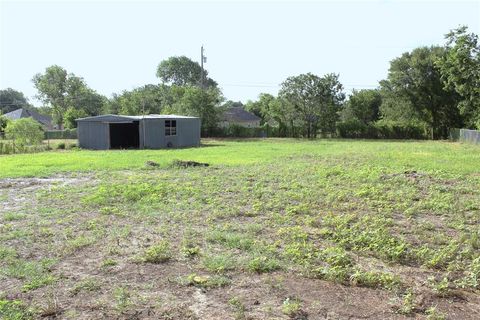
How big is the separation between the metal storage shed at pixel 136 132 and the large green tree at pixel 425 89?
17.5 metres

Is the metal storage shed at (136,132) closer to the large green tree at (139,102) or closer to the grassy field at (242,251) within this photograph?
the large green tree at (139,102)

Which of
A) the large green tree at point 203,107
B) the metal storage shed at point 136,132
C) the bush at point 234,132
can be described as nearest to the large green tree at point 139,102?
the large green tree at point 203,107

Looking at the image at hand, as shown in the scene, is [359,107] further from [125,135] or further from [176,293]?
[176,293]

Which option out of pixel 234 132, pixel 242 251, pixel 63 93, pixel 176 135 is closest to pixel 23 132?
pixel 176 135

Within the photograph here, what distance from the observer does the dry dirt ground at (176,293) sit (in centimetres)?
334

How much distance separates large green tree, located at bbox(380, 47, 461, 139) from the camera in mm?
34625

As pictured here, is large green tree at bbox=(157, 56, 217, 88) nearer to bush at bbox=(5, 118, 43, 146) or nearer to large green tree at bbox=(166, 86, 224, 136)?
large green tree at bbox=(166, 86, 224, 136)

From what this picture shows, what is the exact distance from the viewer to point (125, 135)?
2806 cm

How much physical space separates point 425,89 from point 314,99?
28.4 feet

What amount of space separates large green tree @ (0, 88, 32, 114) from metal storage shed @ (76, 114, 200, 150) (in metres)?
51.9

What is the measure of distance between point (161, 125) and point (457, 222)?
22.1 m

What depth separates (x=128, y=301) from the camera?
352 centimetres

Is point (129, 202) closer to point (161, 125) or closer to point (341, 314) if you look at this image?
point (341, 314)

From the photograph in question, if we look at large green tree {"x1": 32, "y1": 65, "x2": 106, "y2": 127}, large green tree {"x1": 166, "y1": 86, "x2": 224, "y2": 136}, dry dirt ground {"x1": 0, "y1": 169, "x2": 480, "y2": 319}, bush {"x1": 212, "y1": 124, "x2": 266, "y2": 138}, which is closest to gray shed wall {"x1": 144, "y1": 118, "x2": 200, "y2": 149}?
large green tree {"x1": 166, "y1": 86, "x2": 224, "y2": 136}
